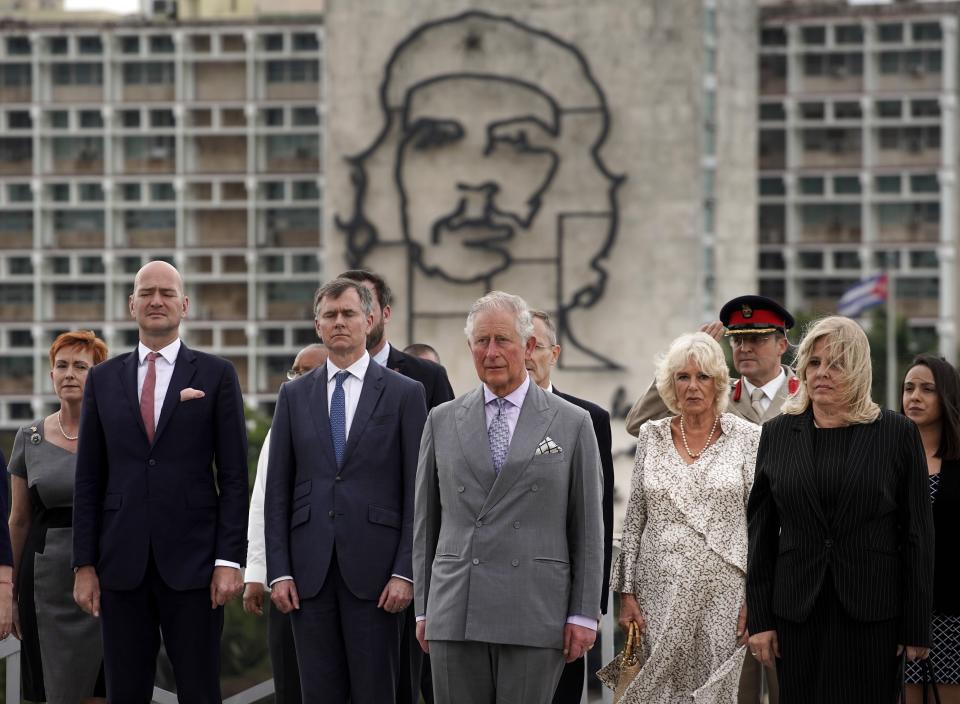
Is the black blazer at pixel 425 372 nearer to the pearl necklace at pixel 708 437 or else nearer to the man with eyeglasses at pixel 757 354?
the man with eyeglasses at pixel 757 354

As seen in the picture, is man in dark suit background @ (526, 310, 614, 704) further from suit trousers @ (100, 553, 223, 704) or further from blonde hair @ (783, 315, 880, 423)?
suit trousers @ (100, 553, 223, 704)

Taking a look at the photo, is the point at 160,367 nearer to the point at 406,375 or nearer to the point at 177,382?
the point at 177,382

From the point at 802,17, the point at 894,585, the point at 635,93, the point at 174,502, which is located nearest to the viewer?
the point at 894,585

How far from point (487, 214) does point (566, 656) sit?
43.0 meters

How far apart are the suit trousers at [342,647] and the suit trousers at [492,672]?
60 cm

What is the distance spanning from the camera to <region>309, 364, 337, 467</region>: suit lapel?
666 cm

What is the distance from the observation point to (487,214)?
48719mm

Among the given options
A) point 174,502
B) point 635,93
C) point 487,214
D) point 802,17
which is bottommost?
point 174,502

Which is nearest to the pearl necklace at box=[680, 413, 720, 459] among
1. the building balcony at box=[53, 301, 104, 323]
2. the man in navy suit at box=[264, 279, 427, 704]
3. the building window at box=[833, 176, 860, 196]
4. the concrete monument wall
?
the man in navy suit at box=[264, 279, 427, 704]

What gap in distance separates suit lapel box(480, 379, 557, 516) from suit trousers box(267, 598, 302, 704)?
1.93 metres

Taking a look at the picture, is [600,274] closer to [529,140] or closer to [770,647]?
[529,140]

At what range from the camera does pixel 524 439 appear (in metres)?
6.01

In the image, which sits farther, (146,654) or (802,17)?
(802,17)

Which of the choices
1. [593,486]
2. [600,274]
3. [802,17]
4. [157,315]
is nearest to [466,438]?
[593,486]
